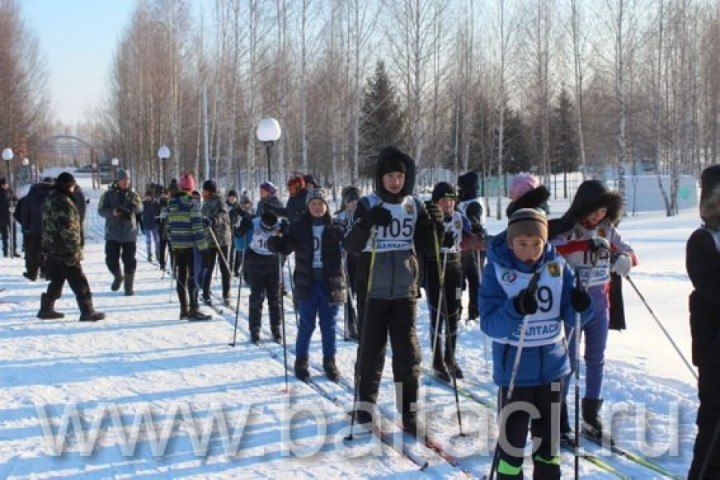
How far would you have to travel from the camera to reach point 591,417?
4.75 m

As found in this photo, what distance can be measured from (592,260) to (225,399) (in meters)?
3.26

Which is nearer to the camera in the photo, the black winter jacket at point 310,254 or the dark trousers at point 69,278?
the black winter jacket at point 310,254

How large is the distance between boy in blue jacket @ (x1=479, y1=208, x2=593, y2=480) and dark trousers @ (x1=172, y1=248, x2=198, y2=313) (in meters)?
6.37

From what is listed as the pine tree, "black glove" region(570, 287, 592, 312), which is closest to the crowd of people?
"black glove" region(570, 287, 592, 312)

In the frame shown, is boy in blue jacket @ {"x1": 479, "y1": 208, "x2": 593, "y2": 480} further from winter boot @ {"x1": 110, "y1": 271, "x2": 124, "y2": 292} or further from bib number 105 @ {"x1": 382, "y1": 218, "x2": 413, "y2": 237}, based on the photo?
winter boot @ {"x1": 110, "y1": 271, "x2": 124, "y2": 292}

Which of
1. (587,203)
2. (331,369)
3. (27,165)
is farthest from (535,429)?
(27,165)

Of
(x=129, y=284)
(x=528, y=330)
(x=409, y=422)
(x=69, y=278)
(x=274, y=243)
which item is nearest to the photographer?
(x=528, y=330)

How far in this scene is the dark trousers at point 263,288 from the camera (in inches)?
310

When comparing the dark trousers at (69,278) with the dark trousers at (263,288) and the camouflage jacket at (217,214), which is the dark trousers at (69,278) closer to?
the camouflage jacket at (217,214)

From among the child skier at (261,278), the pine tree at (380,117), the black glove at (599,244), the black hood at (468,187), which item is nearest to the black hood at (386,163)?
the black glove at (599,244)

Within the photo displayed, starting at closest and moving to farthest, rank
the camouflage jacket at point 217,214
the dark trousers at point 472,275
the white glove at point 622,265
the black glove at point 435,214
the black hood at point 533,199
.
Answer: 1. the black hood at point 533,199
2. the white glove at point 622,265
3. the black glove at point 435,214
4. the dark trousers at point 472,275
5. the camouflage jacket at point 217,214

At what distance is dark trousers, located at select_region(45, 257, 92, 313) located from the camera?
8688 mm

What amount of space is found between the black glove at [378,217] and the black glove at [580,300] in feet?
5.26

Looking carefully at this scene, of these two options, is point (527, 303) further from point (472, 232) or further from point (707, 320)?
point (472, 232)
